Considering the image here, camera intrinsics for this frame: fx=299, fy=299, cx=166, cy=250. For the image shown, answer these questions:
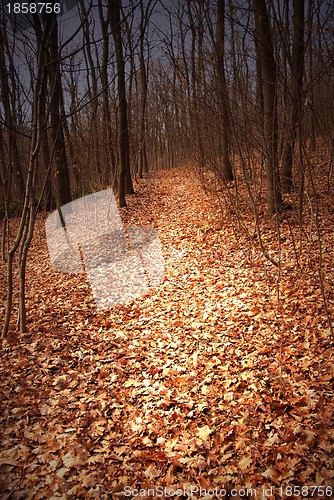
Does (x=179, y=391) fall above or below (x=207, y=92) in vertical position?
below

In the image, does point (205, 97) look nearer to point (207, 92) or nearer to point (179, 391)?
point (207, 92)

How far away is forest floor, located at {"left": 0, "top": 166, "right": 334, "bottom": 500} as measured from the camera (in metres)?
2.62

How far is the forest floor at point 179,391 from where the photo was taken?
262 cm

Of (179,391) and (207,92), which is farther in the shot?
(207,92)

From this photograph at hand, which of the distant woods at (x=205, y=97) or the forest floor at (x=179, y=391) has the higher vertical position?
the distant woods at (x=205, y=97)

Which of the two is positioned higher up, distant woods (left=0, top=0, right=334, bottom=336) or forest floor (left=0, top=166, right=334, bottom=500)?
distant woods (left=0, top=0, right=334, bottom=336)

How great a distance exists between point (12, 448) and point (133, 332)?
2.18 m

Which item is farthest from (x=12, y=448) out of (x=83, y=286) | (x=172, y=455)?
(x=83, y=286)

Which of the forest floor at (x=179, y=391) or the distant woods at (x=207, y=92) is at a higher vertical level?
the distant woods at (x=207, y=92)

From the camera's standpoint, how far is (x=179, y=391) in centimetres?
357

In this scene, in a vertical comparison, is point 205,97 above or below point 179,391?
above

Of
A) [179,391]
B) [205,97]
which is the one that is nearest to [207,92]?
[205,97]

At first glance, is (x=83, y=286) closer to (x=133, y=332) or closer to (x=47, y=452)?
(x=133, y=332)

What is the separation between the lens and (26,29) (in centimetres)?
406
